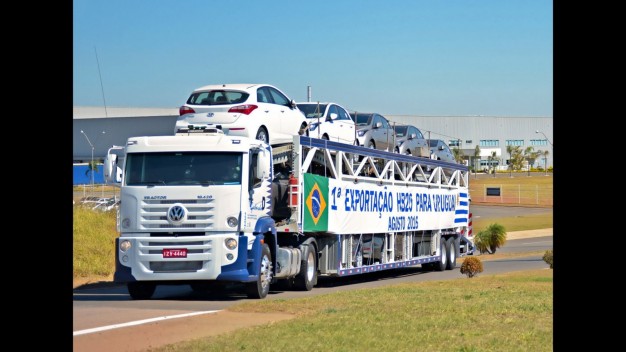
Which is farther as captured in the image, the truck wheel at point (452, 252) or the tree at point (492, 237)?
the tree at point (492, 237)

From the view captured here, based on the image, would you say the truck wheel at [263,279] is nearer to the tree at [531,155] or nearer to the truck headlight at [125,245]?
the truck headlight at [125,245]

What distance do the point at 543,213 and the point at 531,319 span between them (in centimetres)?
7185

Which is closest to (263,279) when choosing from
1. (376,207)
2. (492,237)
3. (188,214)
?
(188,214)

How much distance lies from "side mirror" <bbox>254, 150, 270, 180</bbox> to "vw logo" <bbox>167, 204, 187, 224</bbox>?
1536 mm

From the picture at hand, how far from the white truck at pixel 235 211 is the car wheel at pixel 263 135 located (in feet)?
1.07

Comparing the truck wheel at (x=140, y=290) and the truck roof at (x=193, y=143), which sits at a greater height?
the truck roof at (x=193, y=143)

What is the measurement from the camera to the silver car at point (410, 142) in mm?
29172

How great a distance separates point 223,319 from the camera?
50.0 feet

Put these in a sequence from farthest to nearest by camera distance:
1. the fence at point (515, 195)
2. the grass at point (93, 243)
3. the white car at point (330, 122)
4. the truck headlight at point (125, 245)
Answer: the fence at point (515, 195) < the grass at point (93, 243) < the white car at point (330, 122) < the truck headlight at point (125, 245)

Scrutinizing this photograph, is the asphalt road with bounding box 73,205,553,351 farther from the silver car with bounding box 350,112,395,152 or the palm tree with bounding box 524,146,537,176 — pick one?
the palm tree with bounding box 524,146,537,176

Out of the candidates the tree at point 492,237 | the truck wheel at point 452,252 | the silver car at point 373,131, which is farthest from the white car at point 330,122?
the tree at point 492,237

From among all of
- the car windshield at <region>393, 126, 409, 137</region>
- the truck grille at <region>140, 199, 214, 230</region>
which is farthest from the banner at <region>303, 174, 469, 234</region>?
the truck grille at <region>140, 199, 214, 230</region>

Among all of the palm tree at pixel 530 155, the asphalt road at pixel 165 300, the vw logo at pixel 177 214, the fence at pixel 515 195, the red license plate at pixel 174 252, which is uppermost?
the palm tree at pixel 530 155

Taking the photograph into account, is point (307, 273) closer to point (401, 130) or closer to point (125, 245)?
point (125, 245)
